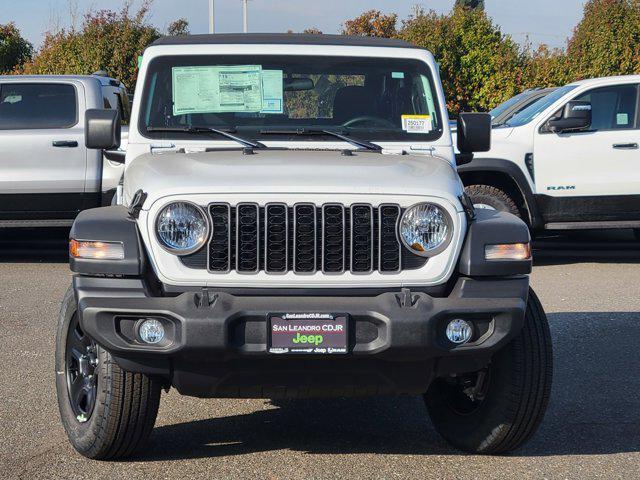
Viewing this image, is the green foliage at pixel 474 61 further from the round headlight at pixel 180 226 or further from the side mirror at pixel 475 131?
the round headlight at pixel 180 226

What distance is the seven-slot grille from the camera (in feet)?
14.7

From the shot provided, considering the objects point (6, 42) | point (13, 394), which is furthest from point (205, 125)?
point (6, 42)

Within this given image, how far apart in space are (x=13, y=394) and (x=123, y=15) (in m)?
19.7

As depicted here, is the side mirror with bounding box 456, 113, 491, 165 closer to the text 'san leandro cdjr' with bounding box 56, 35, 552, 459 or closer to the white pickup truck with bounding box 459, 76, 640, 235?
the text 'san leandro cdjr' with bounding box 56, 35, 552, 459

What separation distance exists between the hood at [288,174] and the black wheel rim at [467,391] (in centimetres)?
87

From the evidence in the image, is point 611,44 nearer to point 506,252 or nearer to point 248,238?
point 506,252

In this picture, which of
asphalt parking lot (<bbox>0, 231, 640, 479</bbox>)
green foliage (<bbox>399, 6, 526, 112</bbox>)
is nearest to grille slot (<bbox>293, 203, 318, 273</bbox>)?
asphalt parking lot (<bbox>0, 231, 640, 479</bbox>)

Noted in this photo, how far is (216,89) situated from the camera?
18.8 ft

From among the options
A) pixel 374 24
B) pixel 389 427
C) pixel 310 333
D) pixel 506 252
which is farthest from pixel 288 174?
pixel 374 24

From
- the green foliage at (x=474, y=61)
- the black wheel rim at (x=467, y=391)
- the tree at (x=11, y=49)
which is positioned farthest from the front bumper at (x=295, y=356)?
the tree at (x=11, y=49)

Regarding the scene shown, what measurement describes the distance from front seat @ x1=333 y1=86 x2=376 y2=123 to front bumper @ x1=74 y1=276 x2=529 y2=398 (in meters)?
1.59

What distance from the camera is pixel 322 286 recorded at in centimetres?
Answer: 453

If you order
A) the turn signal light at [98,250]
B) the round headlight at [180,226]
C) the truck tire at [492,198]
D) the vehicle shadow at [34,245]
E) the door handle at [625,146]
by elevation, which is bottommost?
the vehicle shadow at [34,245]

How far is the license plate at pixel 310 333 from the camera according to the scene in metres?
4.32
